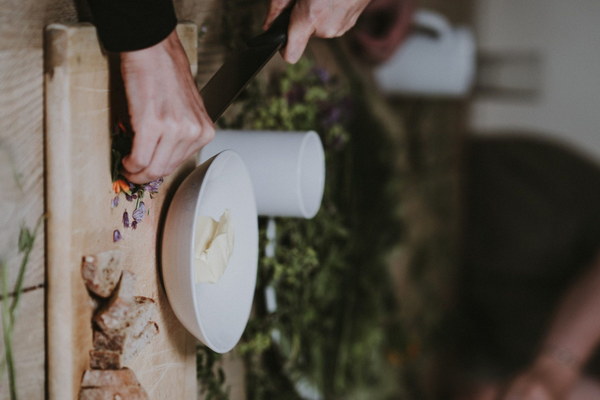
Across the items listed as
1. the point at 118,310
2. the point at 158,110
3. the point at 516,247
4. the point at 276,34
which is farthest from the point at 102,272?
the point at 516,247

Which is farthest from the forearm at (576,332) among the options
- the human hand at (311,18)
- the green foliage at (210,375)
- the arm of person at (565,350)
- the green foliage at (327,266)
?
the human hand at (311,18)

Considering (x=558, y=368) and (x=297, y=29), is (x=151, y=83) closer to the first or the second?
(x=297, y=29)

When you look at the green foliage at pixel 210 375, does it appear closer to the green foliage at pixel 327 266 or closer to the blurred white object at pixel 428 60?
the green foliage at pixel 327 266

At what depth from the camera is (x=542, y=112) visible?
6.01ft

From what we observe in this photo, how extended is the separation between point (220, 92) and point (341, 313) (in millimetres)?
559

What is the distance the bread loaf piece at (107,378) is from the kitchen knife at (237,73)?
235 mm

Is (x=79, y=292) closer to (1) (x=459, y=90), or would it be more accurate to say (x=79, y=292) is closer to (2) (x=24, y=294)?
(2) (x=24, y=294)

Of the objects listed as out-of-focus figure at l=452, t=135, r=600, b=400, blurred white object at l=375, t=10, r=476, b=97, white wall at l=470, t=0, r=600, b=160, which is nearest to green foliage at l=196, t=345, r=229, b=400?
blurred white object at l=375, t=10, r=476, b=97

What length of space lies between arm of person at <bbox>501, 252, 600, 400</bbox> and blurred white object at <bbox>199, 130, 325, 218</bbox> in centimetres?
82

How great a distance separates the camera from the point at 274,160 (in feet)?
2.14

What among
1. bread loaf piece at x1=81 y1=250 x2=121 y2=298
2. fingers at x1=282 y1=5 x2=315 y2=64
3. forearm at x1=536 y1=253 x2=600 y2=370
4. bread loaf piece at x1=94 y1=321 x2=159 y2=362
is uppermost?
fingers at x1=282 y1=5 x2=315 y2=64

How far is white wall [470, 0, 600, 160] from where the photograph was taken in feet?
5.77

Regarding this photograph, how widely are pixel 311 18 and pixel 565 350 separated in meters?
1.00

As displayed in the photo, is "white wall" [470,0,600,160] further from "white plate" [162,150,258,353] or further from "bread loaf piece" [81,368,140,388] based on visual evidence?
"bread loaf piece" [81,368,140,388]
